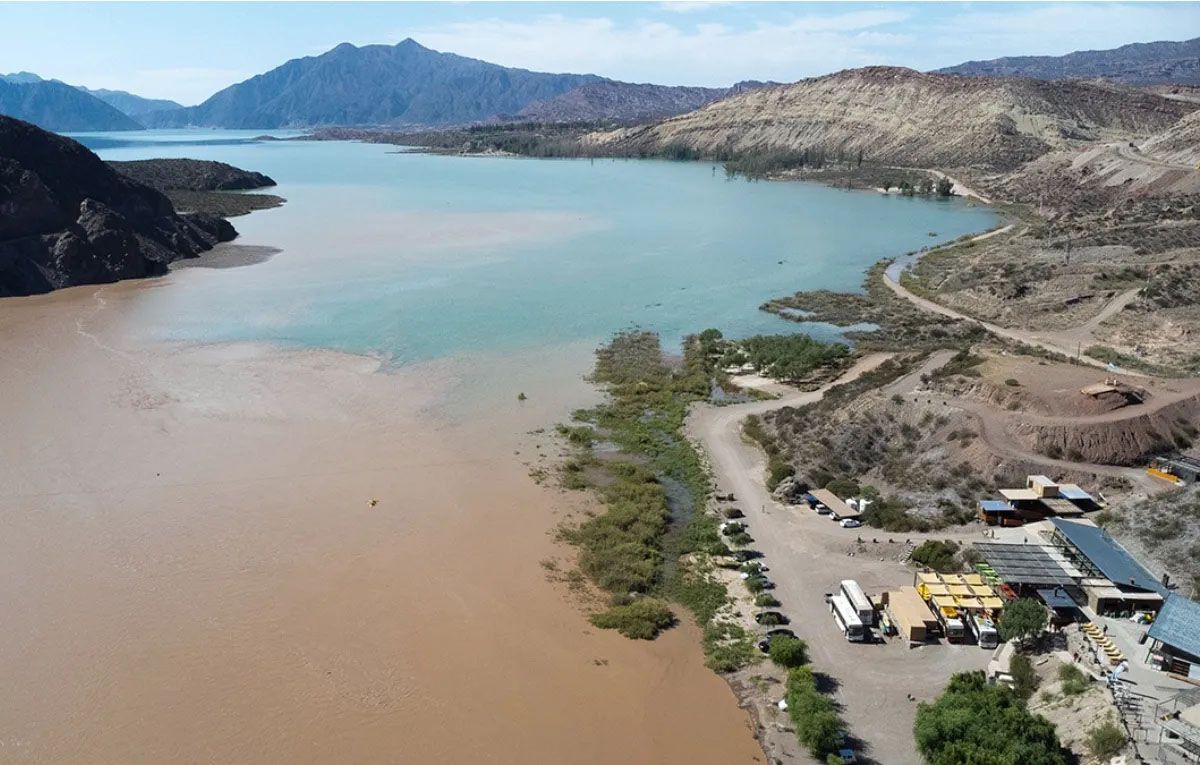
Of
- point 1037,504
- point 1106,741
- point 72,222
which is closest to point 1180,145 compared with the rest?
point 1037,504

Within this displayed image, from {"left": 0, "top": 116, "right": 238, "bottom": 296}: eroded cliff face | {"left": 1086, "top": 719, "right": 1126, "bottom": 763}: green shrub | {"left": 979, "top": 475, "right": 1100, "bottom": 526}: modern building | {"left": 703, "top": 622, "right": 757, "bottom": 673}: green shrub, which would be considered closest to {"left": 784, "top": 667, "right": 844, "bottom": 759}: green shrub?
{"left": 703, "top": 622, "right": 757, "bottom": 673}: green shrub

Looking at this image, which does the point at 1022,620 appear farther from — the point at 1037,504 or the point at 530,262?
the point at 530,262

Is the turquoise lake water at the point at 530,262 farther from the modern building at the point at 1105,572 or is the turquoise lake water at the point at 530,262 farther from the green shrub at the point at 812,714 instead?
the green shrub at the point at 812,714

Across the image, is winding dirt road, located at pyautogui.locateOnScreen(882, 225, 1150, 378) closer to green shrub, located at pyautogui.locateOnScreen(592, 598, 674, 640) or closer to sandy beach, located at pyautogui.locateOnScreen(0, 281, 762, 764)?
sandy beach, located at pyautogui.locateOnScreen(0, 281, 762, 764)

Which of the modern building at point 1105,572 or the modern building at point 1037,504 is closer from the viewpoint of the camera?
the modern building at point 1105,572

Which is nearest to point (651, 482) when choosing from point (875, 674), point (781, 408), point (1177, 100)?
point (781, 408)

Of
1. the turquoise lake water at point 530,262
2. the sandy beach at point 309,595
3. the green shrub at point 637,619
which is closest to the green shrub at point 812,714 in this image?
the sandy beach at point 309,595
